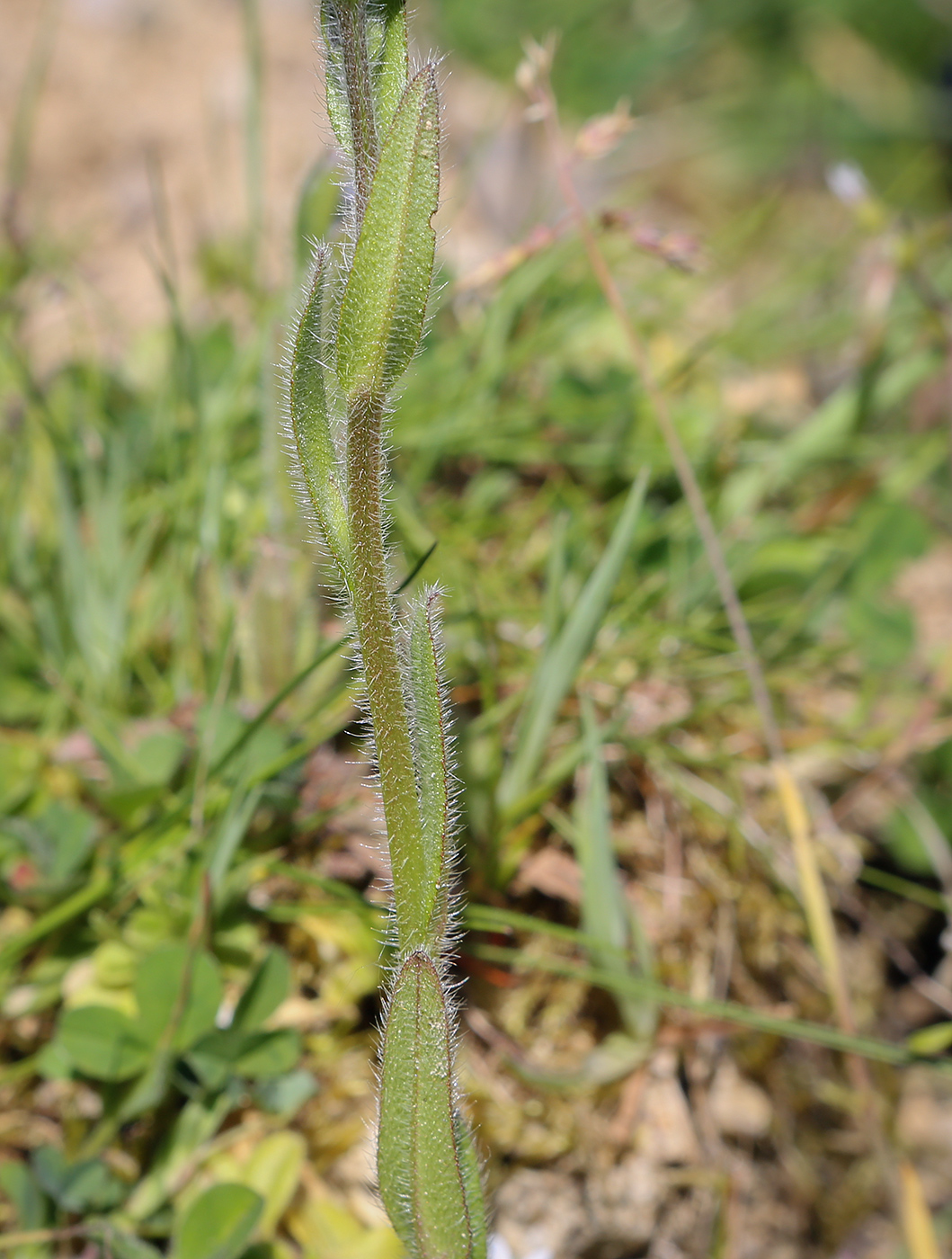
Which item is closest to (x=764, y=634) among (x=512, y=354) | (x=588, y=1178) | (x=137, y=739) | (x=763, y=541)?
(x=763, y=541)

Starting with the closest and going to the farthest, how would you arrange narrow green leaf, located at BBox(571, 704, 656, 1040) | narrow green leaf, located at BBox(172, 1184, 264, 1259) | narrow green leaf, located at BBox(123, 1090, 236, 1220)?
narrow green leaf, located at BBox(172, 1184, 264, 1259) < narrow green leaf, located at BBox(123, 1090, 236, 1220) < narrow green leaf, located at BBox(571, 704, 656, 1040)

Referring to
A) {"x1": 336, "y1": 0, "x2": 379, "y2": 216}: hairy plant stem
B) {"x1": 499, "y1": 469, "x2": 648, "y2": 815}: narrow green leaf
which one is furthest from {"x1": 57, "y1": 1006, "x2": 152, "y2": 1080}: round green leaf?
{"x1": 336, "y1": 0, "x2": 379, "y2": 216}: hairy plant stem

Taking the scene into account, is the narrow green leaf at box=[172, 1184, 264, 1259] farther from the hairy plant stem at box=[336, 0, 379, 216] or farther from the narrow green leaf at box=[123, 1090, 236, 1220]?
the hairy plant stem at box=[336, 0, 379, 216]

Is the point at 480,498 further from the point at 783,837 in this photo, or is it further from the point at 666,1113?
the point at 666,1113

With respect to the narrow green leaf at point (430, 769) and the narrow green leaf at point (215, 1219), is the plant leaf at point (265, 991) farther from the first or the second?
the narrow green leaf at point (430, 769)

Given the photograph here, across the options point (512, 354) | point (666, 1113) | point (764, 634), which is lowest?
point (666, 1113)

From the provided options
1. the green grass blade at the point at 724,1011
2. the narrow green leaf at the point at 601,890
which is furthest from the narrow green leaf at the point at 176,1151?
the narrow green leaf at the point at 601,890

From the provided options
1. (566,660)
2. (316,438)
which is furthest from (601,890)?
(316,438)

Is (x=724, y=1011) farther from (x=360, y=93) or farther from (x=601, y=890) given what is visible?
(x=360, y=93)
